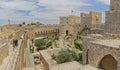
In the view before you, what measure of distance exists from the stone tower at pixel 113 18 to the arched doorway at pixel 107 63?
6322 millimetres

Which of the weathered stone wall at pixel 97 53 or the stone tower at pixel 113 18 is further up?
the stone tower at pixel 113 18

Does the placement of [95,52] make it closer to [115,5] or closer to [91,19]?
[115,5]

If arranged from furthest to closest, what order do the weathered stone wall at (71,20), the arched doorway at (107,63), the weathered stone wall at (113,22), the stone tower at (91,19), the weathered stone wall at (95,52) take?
the weathered stone wall at (71,20), the stone tower at (91,19), the weathered stone wall at (113,22), the arched doorway at (107,63), the weathered stone wall at (95,52)

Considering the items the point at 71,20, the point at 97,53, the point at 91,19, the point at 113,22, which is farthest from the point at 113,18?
the point at 71,20

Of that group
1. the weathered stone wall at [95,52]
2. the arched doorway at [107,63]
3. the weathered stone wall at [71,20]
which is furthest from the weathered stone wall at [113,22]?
the weathered stone wall at [71,20]

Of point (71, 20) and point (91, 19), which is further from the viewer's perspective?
point (71, 20)

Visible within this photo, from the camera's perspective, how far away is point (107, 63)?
12828 millimetres

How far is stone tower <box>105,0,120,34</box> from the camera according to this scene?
1856 cm

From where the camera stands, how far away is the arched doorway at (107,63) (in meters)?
12.5

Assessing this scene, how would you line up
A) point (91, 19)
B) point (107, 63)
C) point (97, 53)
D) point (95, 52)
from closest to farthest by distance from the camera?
1. point (97, 53)
2. point (95, 52)
3. point (107, 63)
4. point (91, 19)

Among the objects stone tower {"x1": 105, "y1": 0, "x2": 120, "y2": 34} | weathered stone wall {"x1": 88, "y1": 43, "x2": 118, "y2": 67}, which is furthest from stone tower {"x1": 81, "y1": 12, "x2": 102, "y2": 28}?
weathered stone wall {"x1": 88, "y1": 43, "x2": 118, "y2": 67}

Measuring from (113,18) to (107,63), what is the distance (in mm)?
7420

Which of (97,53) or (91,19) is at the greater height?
(91,19)

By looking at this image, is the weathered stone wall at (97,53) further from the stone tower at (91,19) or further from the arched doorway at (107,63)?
the stone tower at (91,19)
